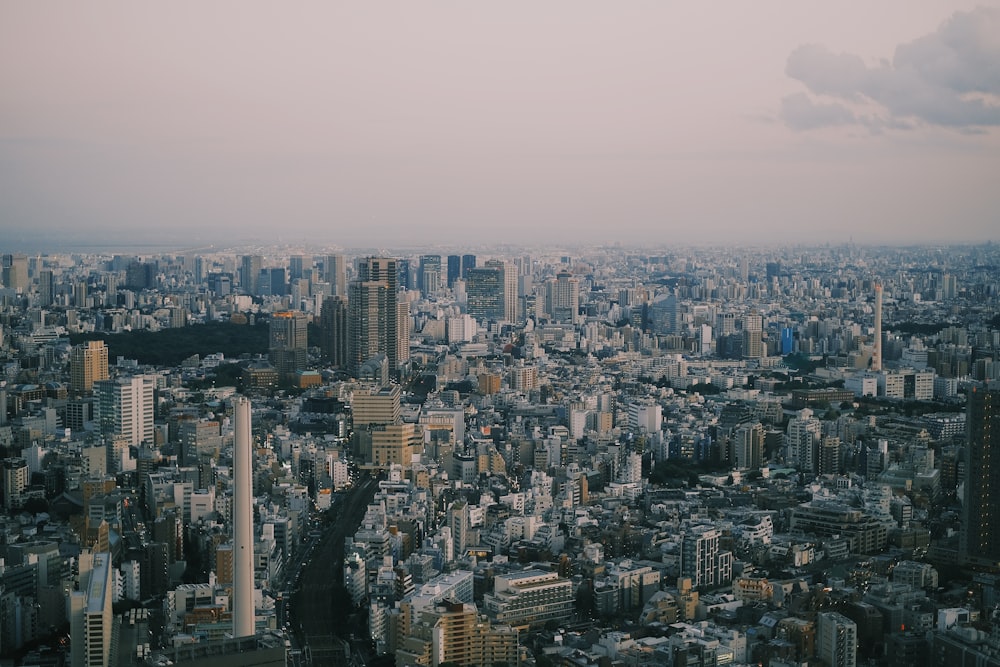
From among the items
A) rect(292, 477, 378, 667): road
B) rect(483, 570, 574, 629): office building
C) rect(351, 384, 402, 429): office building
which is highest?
rect(351, 384, 402, 429): office building

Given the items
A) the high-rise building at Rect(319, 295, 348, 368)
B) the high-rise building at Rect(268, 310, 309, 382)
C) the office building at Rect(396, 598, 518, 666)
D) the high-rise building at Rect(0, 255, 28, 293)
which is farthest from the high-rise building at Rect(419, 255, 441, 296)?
the office building at Rect(396, 598, 518, 666)

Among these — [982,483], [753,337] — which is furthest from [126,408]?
[753,337]

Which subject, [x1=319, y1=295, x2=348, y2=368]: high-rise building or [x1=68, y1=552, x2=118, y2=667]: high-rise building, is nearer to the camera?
[x1=68, y1=552, x2=118, y2=667]: high-rise building

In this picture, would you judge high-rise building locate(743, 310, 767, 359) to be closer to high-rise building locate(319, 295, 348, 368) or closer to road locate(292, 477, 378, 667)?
high-rise building locate(319, 295, 348, 368)

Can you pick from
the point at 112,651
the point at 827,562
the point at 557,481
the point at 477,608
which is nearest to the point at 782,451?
the point at 557,481

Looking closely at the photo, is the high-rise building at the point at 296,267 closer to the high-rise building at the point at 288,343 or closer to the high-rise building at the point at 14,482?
the high-rise building at the point at 288,343

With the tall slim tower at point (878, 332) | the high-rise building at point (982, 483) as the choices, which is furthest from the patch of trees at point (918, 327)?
the high-rise building at point (982, 483)
